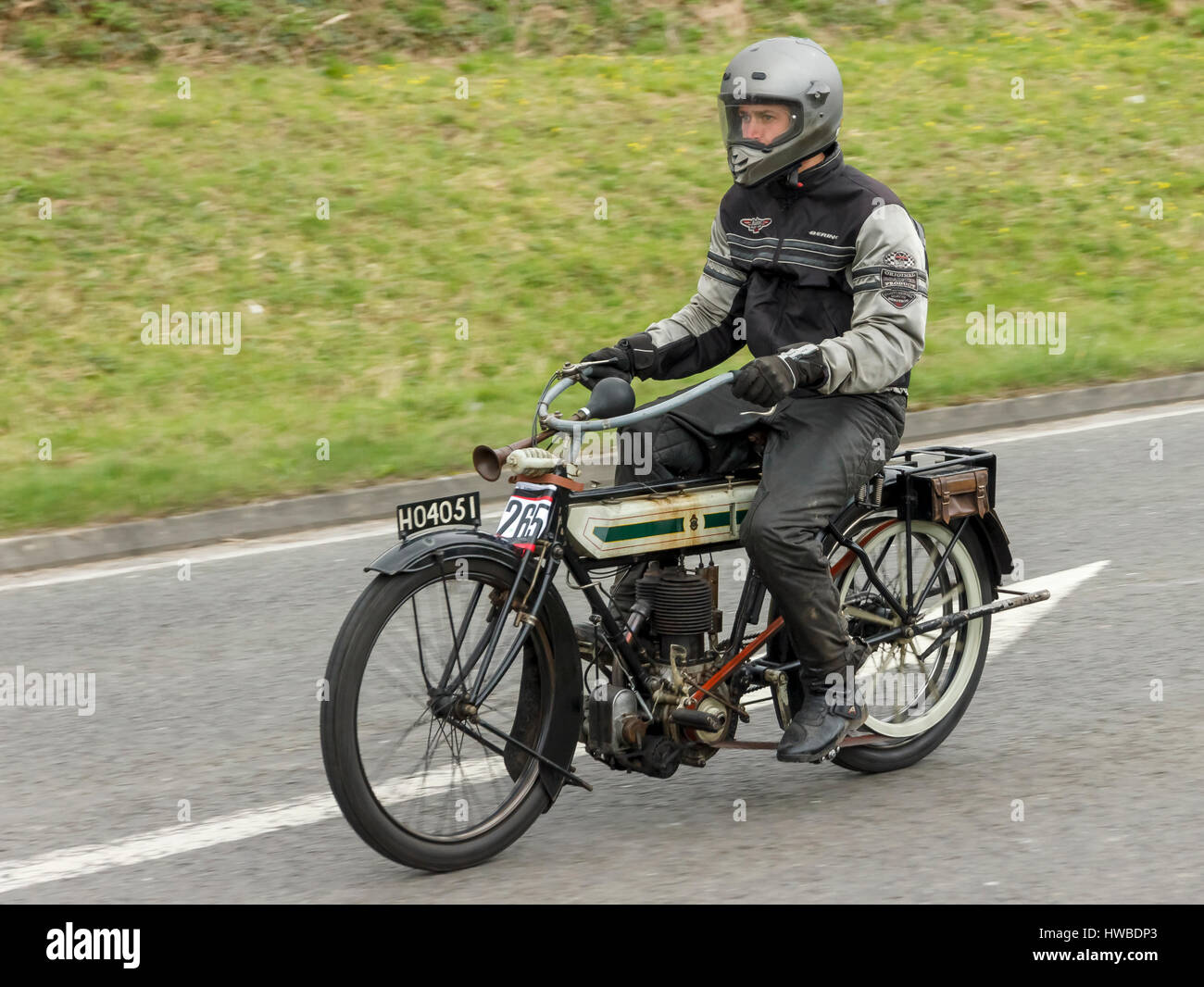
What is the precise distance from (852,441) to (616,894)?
55.3 inches

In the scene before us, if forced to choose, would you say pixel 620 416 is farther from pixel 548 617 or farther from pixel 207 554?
pixel 207 554

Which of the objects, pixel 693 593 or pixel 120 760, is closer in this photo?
pixel 693 593

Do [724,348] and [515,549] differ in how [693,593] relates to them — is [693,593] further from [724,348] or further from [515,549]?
[724,348]

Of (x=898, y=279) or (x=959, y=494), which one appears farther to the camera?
(x=959, y=494)

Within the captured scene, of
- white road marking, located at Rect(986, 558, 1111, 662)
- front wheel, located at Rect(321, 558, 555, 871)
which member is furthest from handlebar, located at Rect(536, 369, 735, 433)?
white road marking, located at Rect(986, 558, 1111, 662)

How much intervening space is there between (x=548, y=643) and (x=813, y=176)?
1.49 metres

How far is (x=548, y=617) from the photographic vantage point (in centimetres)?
455

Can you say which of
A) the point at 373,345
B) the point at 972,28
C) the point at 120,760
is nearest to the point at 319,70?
the point at 373,345

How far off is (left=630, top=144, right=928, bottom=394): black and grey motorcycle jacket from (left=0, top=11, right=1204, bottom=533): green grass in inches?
179

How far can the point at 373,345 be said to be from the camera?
11828 mm

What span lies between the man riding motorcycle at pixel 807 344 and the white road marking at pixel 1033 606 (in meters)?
1.58

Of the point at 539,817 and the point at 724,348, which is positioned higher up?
the point at 724,348

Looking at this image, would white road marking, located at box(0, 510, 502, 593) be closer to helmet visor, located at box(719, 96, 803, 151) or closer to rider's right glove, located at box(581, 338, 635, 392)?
rider's right glove, located at box(581, 338, 635, 392)

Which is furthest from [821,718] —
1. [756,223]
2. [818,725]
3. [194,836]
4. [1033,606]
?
[1033,606]
